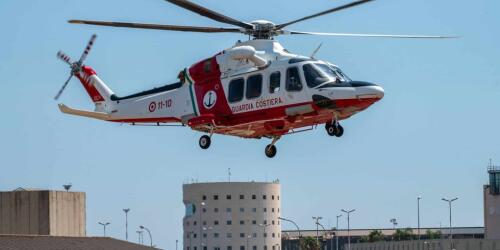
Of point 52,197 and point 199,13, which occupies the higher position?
point 199,13

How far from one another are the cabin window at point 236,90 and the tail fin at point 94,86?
819 cm

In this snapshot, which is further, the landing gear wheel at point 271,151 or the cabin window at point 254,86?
the landing gear wheel at point 271,151

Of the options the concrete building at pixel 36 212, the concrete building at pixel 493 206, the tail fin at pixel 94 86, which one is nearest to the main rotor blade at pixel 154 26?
the tail fin at pixel 94 86

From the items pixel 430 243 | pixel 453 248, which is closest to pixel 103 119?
pixel 453 248

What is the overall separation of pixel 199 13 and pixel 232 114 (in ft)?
17.1

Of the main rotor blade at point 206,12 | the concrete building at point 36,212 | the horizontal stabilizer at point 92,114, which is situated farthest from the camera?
the concrete building at point 36,212

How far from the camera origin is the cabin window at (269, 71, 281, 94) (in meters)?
56.7

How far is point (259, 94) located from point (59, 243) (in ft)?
55.7

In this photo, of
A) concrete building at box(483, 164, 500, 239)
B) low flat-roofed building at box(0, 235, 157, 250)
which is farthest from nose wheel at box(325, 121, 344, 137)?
concrete building at box(483, 164, 500, 239)

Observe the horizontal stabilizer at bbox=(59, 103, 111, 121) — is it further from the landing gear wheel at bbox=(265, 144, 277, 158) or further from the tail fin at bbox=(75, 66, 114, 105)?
the landing gear wheel at bbox=(265, 144, 277, 158)

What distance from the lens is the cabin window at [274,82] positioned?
56719 millimetres

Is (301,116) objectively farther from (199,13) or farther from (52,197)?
(52,197)

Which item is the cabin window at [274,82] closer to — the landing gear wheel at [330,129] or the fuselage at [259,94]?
the fuselage at [259,94]

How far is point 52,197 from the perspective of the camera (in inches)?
3420
